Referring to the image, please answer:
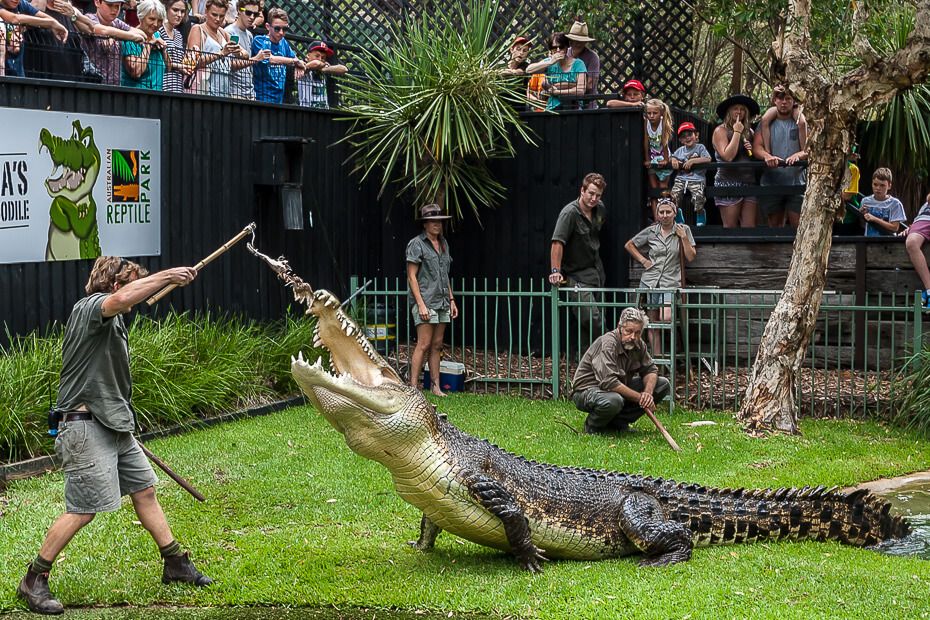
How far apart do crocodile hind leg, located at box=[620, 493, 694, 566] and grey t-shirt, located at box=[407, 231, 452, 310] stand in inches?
225

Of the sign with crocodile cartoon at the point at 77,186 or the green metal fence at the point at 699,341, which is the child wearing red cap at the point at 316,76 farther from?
the sign with crocodile cartoon at the point at 77,186

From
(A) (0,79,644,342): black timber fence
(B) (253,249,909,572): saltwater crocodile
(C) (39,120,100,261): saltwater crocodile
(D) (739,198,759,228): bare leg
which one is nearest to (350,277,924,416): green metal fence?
(A) (0,79,644,342): black timber fence

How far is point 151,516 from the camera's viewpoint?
6.12 metres

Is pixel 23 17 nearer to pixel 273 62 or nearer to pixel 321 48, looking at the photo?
pixel 273 62

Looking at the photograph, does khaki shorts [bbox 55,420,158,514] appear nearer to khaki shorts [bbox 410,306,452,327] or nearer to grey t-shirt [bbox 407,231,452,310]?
khaki shorts [bbox 410,306,452,327]

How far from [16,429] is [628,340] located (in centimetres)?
485

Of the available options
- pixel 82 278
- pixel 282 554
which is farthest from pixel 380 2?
pixel 282 554

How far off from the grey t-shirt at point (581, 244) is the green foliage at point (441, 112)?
1371 millimetres

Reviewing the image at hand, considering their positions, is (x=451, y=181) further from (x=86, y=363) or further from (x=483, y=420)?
(x=86, y=363)

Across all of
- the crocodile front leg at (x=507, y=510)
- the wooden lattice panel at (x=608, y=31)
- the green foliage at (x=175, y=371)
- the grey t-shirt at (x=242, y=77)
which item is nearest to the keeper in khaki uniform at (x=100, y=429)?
the crocodile front leg at (x=507, y=510)

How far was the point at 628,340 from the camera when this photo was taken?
9648 millimetres

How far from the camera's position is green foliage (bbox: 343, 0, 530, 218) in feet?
43.0

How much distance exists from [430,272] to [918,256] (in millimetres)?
4864

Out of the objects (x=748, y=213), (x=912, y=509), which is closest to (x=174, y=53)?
(x=748, y=213)
